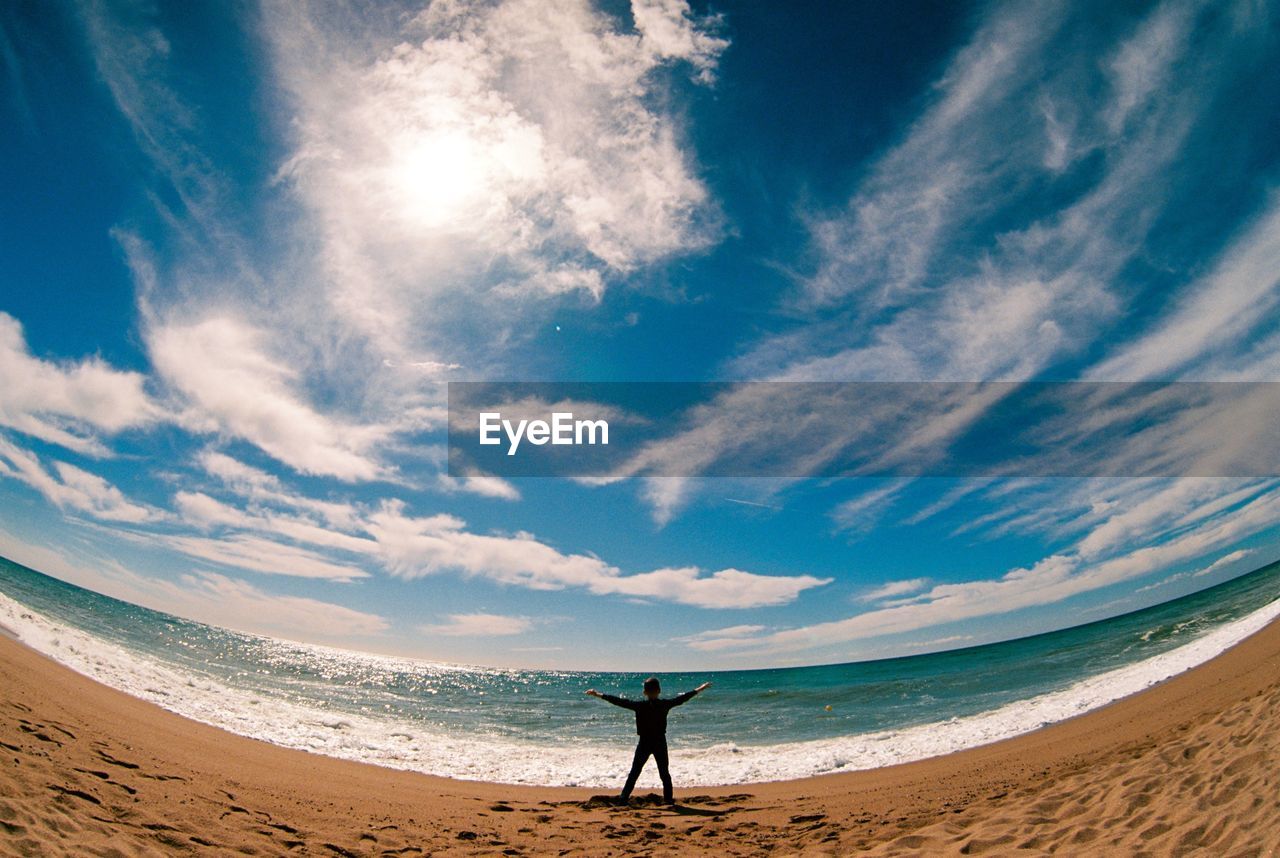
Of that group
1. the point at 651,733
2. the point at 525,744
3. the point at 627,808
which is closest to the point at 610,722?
the point at 525,744

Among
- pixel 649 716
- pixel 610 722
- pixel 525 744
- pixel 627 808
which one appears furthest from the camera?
pixel 610 722

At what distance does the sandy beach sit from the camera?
→ 18.1 feet

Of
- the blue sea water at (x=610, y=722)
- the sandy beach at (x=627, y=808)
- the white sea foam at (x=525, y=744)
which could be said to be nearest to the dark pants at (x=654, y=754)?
the sandy beach at (x=627, y=808)

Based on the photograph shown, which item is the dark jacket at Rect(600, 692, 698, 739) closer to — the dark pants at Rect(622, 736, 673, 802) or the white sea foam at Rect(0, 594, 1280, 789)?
the dark pants at Rect(622, 736, 673, 802)

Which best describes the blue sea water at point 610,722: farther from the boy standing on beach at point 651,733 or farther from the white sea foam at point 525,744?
the boy standing on beach at point 651,733

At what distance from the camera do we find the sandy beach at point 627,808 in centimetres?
551

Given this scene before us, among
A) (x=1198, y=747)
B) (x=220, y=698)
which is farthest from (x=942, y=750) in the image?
(x=220, y=698)

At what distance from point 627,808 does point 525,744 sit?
12.9 metres

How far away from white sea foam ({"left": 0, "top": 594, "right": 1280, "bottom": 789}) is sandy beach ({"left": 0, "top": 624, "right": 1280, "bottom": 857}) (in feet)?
6.65

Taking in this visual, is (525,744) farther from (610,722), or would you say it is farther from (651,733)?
(651,733)

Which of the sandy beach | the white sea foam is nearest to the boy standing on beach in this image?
the sandy beach

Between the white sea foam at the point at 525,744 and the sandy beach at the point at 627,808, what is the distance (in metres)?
2.03

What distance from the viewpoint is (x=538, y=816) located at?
8914 millimetres

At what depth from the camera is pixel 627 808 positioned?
362 inches
